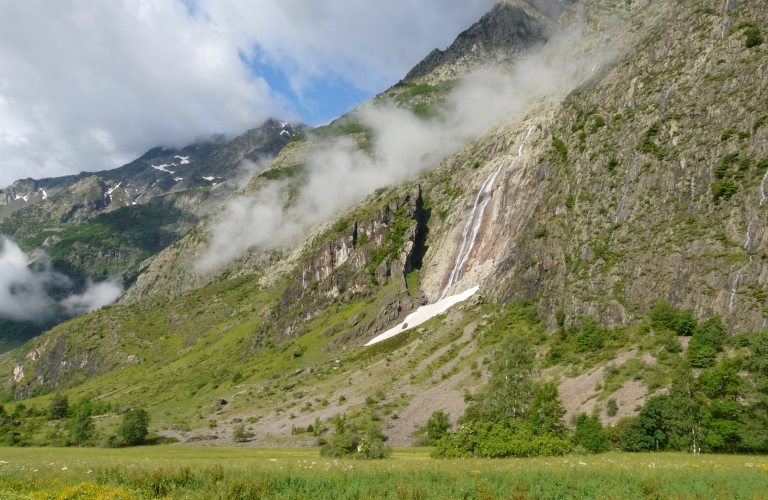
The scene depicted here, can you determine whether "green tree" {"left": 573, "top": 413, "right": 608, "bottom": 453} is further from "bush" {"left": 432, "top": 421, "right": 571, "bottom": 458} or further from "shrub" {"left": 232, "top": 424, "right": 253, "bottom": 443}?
"shrub" {"left": 232, "top": 424, "right": 253, "bottom": 443}

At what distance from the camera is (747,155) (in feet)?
306

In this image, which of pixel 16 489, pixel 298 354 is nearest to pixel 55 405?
pixel 298 354

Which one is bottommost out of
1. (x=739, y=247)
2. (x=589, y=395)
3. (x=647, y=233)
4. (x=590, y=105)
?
(x=589, y=395)

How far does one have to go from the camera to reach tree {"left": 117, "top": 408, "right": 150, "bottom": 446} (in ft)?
283

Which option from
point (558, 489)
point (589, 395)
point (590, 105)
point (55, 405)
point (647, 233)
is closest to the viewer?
point (558, 489)

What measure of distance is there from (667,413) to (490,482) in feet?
127

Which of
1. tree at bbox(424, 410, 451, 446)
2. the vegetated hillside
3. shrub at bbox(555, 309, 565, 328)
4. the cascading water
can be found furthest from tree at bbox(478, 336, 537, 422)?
shrub at bbox(555, 309, 565, 328)

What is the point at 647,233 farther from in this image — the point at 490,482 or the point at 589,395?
the point at 490,482

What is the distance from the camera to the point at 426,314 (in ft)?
522

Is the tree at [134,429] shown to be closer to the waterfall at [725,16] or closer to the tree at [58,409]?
the tree at [58,409]

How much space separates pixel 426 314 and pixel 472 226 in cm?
4061

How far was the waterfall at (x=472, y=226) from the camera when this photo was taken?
17012 centimetres

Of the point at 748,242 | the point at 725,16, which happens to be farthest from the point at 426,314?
the point at 725,16

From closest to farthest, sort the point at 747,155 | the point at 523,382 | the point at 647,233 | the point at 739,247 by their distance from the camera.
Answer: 1. the point at 523,382
2. the point at 739,247
3. the point at 747,155
4. the point at 647,233
